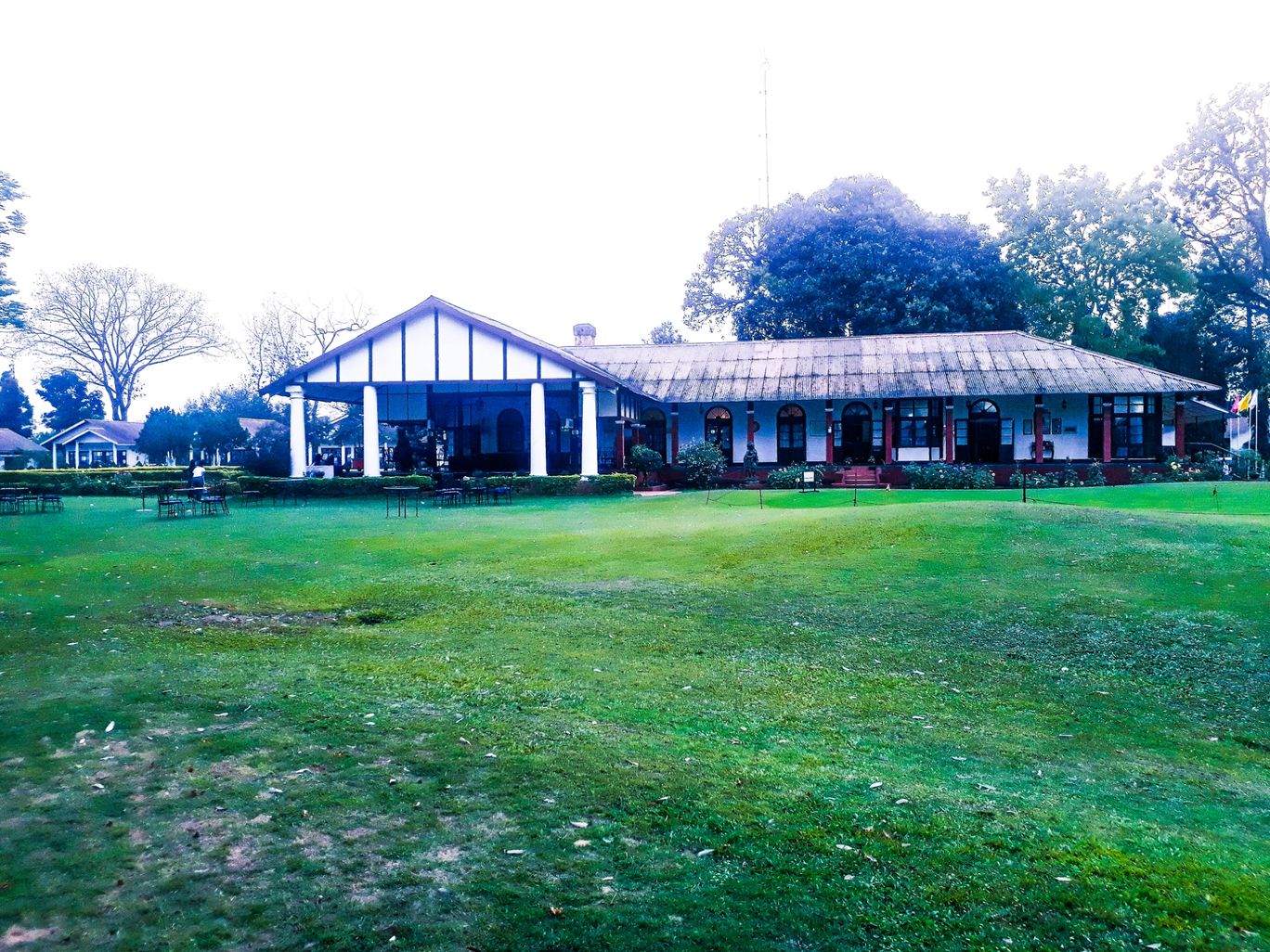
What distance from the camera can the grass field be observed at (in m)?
3.60

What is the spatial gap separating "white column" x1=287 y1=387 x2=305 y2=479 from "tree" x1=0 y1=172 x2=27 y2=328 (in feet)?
49.2

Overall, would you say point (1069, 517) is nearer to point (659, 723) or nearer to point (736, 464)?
point (659, 723)

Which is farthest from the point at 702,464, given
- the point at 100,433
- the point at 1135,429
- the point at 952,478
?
the point at 100,433

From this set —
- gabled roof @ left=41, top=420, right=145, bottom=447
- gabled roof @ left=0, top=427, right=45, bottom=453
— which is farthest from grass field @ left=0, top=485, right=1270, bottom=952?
gabled roof @ left=0, top=427, right=45, bottom=453

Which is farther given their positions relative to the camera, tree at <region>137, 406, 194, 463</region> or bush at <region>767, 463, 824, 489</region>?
tree at <region>137, 406, 194, 463</region>

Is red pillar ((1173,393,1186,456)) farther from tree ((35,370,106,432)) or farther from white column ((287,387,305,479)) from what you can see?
tree ((35,370,106,432))

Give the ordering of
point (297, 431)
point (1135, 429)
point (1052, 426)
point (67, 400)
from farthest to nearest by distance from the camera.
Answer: point (67, 400), point (1052, 426), point (1135, 429), point (297, 431)

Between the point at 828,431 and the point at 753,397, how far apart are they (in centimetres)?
308

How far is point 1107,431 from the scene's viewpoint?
30.3 meters

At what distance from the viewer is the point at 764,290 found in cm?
4453

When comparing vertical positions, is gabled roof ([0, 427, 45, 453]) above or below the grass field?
above

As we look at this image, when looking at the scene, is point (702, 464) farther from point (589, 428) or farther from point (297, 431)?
point (297, 431)

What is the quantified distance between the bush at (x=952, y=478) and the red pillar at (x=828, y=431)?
4.54 meters

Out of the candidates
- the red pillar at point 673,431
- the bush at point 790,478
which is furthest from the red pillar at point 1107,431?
the red pillar at point 673,431
